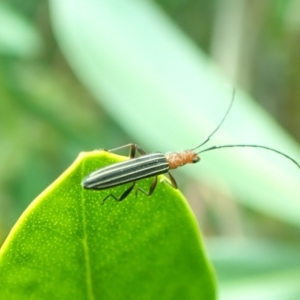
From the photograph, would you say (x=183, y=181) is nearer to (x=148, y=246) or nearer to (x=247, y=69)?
(x=247, y=69)

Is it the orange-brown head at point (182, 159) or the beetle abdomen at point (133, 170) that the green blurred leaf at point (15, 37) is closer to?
the orange-brown head at point (182, 159)

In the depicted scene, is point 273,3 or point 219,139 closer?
point 219,139

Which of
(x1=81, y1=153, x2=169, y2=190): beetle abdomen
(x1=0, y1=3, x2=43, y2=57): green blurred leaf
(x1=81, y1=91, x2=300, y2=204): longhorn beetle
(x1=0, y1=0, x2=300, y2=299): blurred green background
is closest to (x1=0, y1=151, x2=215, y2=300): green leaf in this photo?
(x1=81, y1=91, x2=300, y2=204): longhorn beetle

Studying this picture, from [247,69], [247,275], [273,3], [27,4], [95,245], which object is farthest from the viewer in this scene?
[27,4]

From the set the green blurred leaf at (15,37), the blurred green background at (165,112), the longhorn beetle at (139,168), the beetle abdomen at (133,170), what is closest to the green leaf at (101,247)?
the longhorn beetle at (139,168)

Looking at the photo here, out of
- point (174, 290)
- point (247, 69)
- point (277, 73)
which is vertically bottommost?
point (174, 290)

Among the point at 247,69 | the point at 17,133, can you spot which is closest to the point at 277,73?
the point at 247,69
